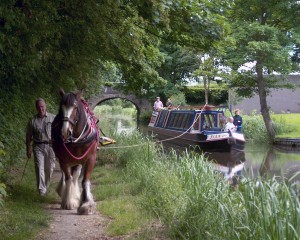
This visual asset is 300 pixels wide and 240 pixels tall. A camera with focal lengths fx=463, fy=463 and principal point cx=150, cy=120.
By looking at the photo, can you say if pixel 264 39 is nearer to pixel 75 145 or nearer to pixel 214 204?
pixel 75 145

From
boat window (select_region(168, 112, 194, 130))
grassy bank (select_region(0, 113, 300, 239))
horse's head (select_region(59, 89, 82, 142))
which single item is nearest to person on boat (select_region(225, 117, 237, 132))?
boat window (select_region(168, 112, 194, 130))

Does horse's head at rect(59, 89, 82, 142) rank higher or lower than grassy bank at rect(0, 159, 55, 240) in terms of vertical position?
higher

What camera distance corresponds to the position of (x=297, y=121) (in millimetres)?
28328

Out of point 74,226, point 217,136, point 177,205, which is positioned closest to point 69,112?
point 74,226

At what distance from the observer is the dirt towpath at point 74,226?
19.1ft

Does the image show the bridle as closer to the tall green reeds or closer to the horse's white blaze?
the horse's white blaze

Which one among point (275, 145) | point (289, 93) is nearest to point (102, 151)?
point (275, 145)

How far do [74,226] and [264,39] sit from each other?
17.9 m

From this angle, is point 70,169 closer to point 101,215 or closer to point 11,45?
point 101,215

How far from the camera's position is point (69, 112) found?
6.69 meters

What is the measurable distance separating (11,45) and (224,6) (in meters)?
3.81

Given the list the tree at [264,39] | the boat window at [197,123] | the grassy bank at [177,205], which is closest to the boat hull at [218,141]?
the boat window at [197,123]

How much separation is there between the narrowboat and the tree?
7.68ft

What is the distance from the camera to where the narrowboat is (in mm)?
21625
